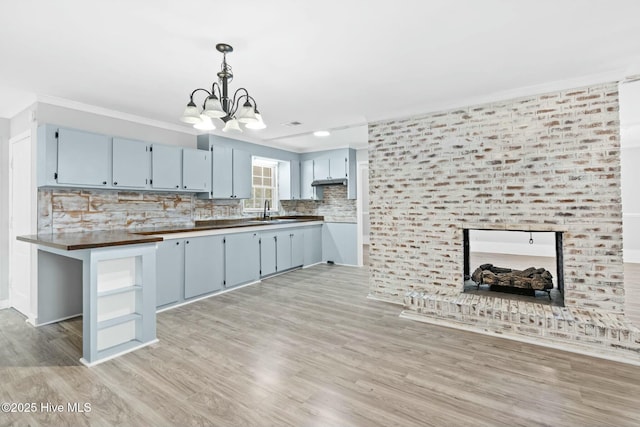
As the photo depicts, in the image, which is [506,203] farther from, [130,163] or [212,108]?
[130,163]

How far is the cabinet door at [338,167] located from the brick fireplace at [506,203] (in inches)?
80.0

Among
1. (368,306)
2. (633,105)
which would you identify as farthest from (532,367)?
(633,105)

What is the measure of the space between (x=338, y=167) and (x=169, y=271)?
12.5 ft

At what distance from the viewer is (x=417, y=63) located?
2855 millimetres

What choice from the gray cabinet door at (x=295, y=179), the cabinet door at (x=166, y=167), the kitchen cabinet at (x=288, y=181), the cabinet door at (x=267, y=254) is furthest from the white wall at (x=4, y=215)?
the gray cabinet door at (x=295, y=179)

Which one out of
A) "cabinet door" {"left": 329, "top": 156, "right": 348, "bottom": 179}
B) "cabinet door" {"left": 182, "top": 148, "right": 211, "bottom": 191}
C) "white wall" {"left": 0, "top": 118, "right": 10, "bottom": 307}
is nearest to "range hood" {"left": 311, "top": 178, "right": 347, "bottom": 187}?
"cabinet door" {"left": 329, "top": 156, "right": 348, "bottom": 179}

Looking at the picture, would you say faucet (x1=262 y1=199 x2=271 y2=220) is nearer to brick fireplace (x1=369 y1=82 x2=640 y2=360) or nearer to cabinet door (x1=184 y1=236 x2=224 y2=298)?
cabinet door (x1=184 y1=236 x2=224 y2=298)

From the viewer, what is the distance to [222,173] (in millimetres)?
5184

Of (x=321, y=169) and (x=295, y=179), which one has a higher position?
(x=321, y=169)

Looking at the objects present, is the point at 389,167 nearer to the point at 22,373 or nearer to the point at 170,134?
the point at 170,134

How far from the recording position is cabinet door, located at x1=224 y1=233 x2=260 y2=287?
186 inches

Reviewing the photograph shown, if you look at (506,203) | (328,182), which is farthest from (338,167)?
(506,203)

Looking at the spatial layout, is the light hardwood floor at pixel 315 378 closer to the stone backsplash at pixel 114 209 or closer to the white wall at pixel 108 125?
the stone backsplash at pixel 114 209

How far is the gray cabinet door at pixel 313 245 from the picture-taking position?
21.2 feet
